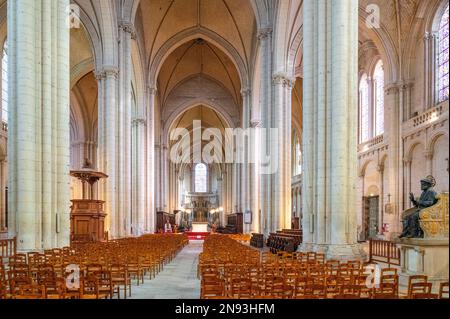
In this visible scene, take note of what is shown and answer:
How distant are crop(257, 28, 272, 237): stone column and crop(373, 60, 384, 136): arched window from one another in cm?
792

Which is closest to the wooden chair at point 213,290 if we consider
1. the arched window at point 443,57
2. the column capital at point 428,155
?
the column capital at point 428,155

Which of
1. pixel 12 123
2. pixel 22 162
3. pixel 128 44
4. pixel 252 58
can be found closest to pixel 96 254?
pixel 22 162

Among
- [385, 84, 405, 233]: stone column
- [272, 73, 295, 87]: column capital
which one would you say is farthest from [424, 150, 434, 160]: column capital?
[272, 73, 295, 87]: column capital

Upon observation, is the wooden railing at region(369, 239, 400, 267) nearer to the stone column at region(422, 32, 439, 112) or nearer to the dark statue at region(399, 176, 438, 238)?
the dark statue at region(399, 176, 438, 238)

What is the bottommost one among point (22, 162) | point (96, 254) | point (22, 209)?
point (96, 254)

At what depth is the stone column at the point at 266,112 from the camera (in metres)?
25.2

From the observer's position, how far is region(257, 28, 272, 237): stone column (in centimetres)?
2520

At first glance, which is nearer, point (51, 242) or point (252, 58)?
point (51, 242)

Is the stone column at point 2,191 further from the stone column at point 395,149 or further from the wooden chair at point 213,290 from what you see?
the stone column at point 395,149

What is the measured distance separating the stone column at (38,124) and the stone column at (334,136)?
26.5 feet
